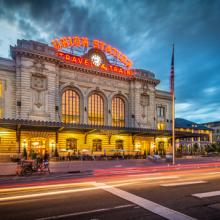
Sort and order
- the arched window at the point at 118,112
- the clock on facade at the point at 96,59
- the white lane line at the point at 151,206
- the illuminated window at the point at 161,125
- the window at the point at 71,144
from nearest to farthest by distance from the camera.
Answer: the white lane line at the point at 151,206, the window at the point at 71,144, the clock on facade at the point at 96,59, the arched window at the point at 118,112, the illuminated window at the point at 161,125

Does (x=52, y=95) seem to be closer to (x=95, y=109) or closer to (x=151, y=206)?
(x=95, y=109)

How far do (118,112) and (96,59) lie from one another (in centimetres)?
1256

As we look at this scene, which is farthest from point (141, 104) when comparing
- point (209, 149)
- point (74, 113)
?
point (209, 149)

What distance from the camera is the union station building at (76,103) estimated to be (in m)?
37.1

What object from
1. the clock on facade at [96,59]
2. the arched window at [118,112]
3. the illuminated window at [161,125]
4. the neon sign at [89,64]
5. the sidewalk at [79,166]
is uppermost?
the clock on facade at [96,59]

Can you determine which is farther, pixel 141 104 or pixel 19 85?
pixel 141 104

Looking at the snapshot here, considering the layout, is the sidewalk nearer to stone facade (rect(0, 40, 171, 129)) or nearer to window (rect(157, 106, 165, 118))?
stone facade (rect(0, 40, 171, 129))

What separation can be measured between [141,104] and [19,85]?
26.3 m

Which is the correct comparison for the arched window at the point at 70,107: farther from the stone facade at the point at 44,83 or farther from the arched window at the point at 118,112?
the arched window at the point at 118,112

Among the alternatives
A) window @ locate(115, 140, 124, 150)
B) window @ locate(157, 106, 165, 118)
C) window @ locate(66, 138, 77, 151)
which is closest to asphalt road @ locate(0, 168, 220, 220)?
window @ locate(66, 138, 77, 151)

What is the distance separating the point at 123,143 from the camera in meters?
47.2

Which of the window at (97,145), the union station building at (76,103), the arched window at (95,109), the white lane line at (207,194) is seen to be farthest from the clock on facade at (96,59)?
the white lane line at (207,194)

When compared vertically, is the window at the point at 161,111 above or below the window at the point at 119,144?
above

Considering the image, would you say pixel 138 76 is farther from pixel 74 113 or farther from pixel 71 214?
pixel 71 214
